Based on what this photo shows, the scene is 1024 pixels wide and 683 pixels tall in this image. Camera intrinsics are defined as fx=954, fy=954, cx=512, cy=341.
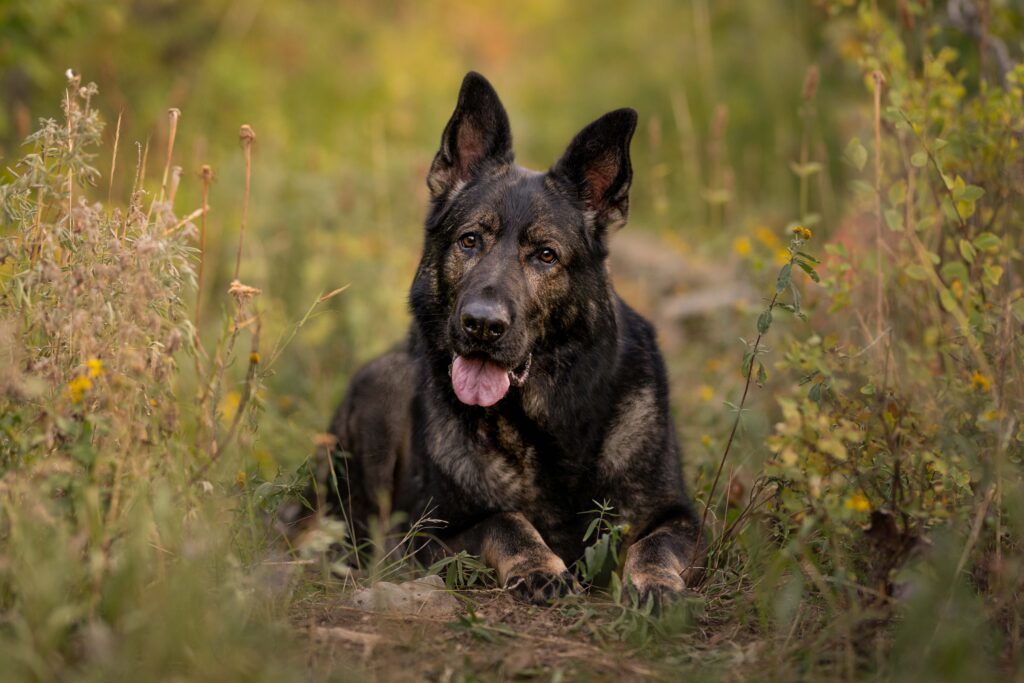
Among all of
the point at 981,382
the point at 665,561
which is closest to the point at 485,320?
the point at 665,561

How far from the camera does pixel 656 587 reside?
11.4 ft

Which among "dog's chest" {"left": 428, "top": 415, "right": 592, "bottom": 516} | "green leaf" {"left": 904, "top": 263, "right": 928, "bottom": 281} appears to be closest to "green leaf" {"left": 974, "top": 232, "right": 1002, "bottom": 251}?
"green leaf" {"left": 904, "top": 263, "right": 928, "bottom": 281}

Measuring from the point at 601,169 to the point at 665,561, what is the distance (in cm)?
179

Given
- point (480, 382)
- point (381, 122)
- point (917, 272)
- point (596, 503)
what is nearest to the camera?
point (596, 503)

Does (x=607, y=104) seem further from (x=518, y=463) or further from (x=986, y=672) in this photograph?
(x=986, y=672)

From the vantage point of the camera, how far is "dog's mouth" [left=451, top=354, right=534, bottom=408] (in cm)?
392

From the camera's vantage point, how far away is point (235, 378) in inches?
265

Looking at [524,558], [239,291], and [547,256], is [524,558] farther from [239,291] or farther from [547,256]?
[239,291]

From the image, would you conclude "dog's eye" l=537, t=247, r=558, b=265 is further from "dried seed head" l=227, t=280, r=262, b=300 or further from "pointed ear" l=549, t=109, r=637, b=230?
"dried seed head" l=227, t=280, r=262, b=300

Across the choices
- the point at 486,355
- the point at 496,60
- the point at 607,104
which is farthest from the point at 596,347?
the point at 496,60

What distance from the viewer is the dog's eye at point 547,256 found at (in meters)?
4.15

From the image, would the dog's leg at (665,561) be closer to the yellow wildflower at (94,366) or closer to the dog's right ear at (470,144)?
the dog's right ear at (470,144)

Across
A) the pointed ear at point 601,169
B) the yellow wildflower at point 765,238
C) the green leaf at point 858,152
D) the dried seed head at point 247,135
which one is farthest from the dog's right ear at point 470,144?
the yellow wildflower at point 765,238

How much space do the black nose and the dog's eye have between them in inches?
17.2
